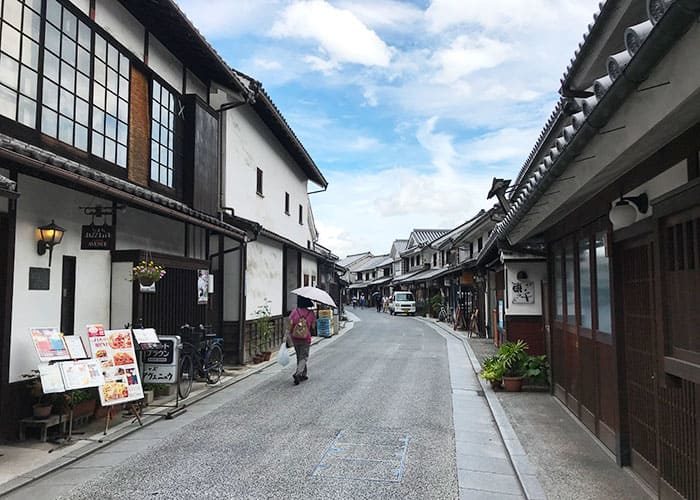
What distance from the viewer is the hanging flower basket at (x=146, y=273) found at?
859 cm

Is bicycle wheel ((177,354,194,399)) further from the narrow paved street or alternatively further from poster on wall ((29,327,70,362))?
poster on wall ((29,327,70,362))

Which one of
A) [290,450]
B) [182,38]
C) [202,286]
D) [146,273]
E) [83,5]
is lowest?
[290,450]

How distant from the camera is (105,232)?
782 cm

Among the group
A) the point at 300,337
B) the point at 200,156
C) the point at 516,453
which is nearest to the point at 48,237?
the point at 300,337

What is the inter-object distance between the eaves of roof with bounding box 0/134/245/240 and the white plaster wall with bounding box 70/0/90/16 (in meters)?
2.70

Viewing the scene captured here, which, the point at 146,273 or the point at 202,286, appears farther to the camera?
the point at 202,286

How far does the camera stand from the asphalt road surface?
5304 mm

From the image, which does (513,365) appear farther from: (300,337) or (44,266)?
(44,266)

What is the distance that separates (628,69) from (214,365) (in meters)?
10.4

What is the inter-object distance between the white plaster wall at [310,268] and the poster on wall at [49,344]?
1667 centimetres

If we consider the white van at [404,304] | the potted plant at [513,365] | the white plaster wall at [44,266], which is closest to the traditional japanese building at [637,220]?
the potted plant at [513,365]

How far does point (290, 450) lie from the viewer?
6.54 meters

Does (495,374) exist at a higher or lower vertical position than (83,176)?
lower

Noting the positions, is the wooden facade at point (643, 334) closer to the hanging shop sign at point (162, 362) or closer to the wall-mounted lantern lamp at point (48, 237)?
the hanging shop sign at point (162, 362)
